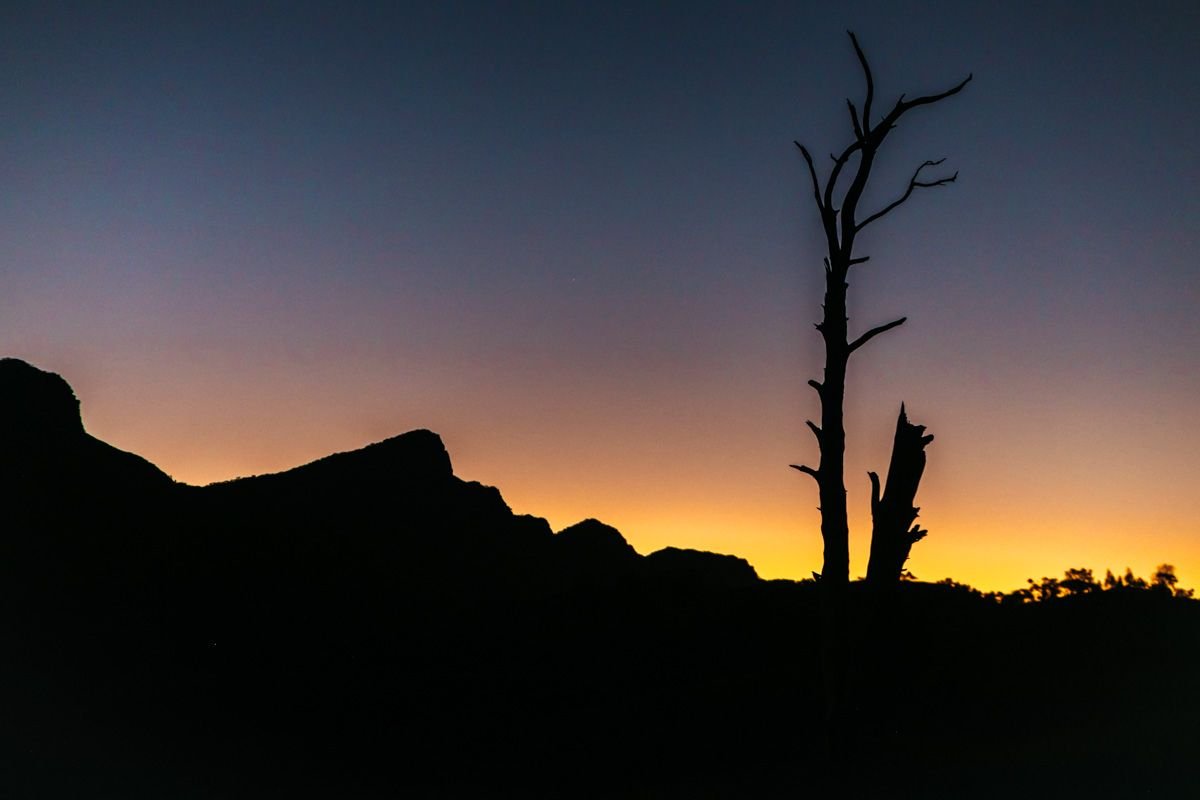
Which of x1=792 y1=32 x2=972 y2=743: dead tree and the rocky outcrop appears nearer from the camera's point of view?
x1=792 y1=32 x2=972 y2=743: dead tree

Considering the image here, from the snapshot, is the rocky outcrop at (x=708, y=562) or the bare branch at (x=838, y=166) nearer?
the bare branch at (x=838, y=166)

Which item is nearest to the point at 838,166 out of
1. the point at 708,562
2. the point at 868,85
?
the point at 868,85

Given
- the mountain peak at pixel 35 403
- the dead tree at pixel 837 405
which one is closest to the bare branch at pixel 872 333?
the dead tree at pixel 837 405

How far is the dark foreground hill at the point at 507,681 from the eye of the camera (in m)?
19.3

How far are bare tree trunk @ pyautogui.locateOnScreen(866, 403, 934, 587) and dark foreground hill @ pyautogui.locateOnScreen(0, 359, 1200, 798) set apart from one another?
1.65 feet

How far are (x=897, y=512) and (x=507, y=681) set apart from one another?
20389 mm

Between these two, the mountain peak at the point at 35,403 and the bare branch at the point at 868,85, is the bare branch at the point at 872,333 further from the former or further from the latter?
the mountain peak at the point at 35,403

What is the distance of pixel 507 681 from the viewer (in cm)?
2964

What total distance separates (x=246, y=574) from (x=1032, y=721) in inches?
1424

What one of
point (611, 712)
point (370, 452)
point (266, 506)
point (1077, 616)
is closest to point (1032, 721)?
point (1077, 616)

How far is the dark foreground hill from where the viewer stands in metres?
19.3

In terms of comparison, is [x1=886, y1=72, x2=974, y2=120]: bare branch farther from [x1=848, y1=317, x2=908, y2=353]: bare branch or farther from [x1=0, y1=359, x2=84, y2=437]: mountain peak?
[x1=0, y1=359, x2=84, y2=437]: mountain peak

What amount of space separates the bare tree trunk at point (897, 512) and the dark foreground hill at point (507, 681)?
1.65 ft

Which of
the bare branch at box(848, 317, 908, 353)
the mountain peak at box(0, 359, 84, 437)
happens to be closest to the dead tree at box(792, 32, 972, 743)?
the bare branch at box(848, 317, 908, 353)
